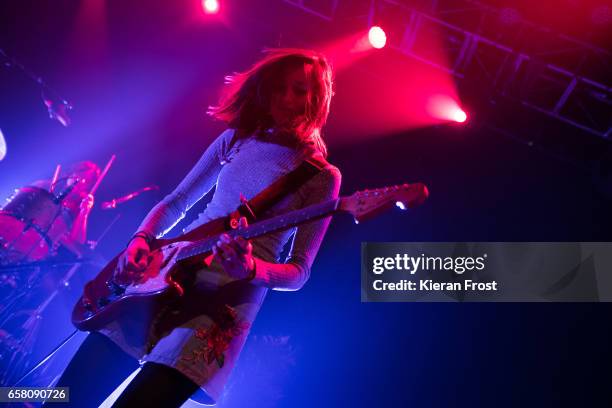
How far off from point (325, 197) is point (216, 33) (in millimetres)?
6759

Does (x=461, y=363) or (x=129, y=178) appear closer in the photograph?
(x=461, y=363)

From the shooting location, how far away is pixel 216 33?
8031 millimetres

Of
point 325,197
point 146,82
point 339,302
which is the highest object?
point 146,82

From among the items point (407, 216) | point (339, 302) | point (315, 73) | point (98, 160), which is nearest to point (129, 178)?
point (98, 160)

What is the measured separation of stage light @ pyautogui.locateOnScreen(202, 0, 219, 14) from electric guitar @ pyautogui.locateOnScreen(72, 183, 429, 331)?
21.6ft

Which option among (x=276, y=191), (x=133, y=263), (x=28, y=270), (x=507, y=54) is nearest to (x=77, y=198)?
(x=28, y=270)

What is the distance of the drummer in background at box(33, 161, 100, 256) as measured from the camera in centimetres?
630

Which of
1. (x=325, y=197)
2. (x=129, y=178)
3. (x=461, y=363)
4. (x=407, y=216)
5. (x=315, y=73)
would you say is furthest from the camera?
(x=129, y=178)

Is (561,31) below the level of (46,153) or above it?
above

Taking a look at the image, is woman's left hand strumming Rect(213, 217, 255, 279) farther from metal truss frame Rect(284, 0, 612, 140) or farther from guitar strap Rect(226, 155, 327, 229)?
metal truss frame Rect(284, 0, 612, 140)

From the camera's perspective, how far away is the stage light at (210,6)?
7.59m

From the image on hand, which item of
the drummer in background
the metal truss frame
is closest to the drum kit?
the drummer in background

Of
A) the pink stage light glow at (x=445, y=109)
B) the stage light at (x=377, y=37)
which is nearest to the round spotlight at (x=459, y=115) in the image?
the pink stage light glow at (x=445, y=109)

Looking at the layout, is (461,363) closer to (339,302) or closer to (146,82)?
(339,302)
